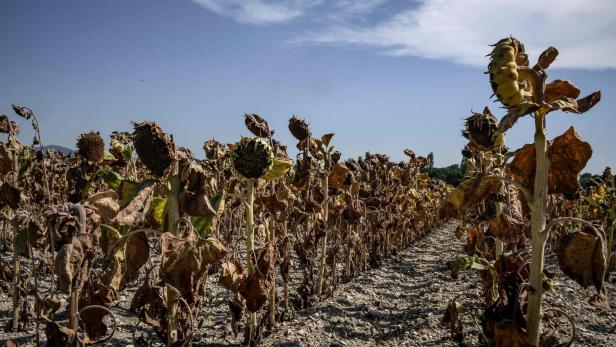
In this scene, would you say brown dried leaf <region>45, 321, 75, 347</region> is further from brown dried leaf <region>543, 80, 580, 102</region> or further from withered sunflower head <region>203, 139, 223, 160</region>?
withered sunflower head <region>203, 139, 223, 160</region>

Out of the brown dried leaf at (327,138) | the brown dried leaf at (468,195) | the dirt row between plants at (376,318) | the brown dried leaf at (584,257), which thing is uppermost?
the brown dried leaf at (327,138)

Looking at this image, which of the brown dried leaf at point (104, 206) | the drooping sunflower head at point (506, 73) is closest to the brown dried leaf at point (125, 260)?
the brown dried leaf at point (104, 206)

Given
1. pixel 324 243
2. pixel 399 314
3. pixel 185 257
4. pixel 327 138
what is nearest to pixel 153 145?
pixel 185 257

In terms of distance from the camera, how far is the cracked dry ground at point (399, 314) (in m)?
3.68

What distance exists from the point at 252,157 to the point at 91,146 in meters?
2.00

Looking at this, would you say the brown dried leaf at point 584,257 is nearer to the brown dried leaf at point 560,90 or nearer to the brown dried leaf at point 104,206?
the brown dried leaf at point 560,90

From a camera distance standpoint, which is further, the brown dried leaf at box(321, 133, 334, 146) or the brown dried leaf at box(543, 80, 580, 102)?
the brown dried leaf at box(321, 133, 334, 146)

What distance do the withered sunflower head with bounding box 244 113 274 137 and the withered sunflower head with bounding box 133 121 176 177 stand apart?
4.57ft

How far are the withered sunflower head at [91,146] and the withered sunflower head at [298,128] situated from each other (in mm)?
1703

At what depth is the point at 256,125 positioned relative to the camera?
10.5 feet

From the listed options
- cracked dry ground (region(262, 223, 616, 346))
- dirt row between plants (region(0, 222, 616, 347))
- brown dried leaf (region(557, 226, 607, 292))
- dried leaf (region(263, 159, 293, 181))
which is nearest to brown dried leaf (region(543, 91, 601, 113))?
brown dried leaf (region(557, 226, 607, 292))

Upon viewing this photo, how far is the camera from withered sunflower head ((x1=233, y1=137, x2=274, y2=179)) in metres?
2.64

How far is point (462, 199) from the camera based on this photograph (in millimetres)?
1728

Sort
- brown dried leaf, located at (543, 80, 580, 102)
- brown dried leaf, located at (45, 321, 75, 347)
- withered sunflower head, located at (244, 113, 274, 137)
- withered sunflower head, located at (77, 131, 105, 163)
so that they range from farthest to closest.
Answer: withered sunflower head, located at (77, 131, 105, 163) < withered sunflower head, located at (244, 113, 274, 137) < brown dried leaf, located at (45, 321, 75, 347) < brown dried leaf, located at (543, 80, 580, 102)
